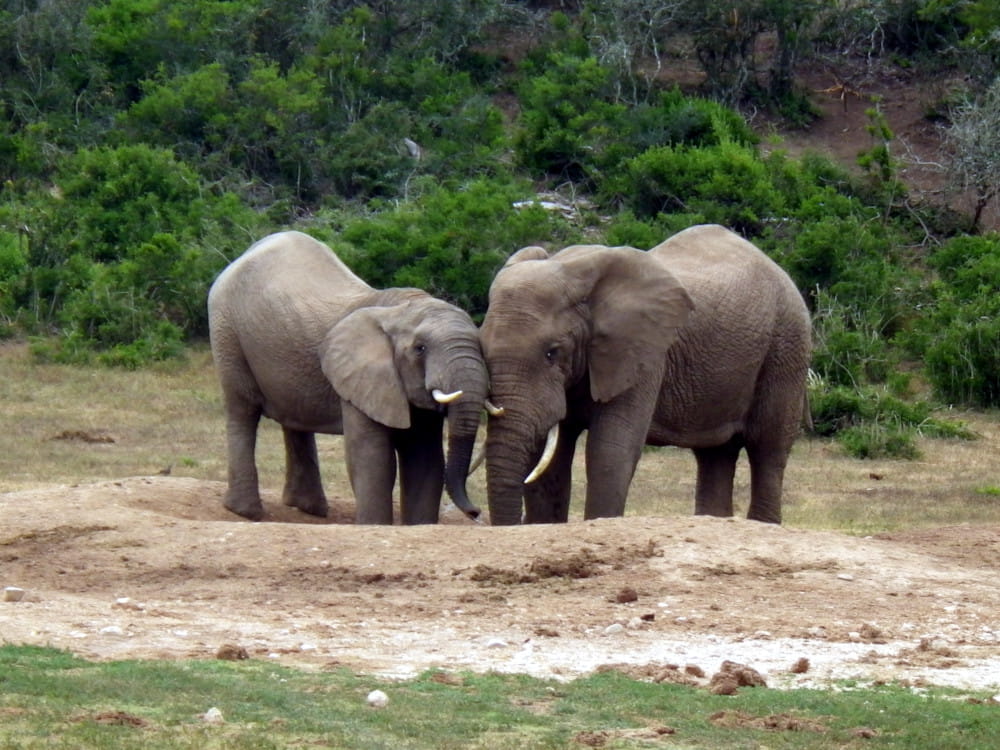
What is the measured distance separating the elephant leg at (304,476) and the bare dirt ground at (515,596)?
2376 millimetres

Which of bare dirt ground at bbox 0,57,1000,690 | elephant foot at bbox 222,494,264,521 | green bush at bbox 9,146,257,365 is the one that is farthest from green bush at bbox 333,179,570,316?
bare dirt ground at bbox 0,57,1000,690

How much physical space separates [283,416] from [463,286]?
9151 mm

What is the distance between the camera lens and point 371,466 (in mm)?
10984

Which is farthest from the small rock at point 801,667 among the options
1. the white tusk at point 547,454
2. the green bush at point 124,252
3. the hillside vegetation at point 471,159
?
the green bush at point 124,252

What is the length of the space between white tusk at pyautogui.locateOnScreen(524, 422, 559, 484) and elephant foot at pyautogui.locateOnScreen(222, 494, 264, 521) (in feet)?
7.99

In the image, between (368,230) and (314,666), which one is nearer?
(314,666)

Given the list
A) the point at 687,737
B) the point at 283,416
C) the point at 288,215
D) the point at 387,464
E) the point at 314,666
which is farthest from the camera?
the point at 288,215

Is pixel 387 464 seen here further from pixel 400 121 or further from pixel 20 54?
pixel 20 54

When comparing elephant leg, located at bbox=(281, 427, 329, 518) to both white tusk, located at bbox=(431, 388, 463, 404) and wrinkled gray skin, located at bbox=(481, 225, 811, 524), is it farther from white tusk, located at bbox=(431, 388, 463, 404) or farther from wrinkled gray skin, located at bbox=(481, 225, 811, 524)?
white tusk, located at bbox=(431, 388, 463, 404)

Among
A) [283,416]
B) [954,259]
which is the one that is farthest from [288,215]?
[283,416]

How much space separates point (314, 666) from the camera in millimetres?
6926

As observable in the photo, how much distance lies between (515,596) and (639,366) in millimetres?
2826

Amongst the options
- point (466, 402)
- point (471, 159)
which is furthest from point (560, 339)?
point (471, 159)

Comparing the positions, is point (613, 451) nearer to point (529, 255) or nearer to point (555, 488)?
point (555, 488)
